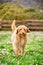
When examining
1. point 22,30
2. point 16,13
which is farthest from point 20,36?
point 16,13

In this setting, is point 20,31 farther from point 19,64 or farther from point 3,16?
point 3,16

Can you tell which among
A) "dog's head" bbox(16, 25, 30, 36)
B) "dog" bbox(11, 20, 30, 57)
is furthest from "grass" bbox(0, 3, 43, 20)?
"dog's head" bbox(16, 25, 30, 36)

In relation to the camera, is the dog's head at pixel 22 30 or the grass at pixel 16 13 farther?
the grass at pixel 16 13

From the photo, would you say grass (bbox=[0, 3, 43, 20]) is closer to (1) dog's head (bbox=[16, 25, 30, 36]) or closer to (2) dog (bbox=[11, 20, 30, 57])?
(2) dog (bbox=[11, 20, 30, 57])

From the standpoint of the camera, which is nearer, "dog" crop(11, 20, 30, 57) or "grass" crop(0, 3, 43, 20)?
"dog" crop(11, 20, 30, 57)

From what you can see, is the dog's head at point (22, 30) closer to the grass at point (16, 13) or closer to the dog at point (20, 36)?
the dog at point (20, 36)

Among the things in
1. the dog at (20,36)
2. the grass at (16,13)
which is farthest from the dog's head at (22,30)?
the grass at (16,13)

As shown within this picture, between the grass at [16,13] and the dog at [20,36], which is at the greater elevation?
the dog at [20,36]

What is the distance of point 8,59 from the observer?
7637 millimetres

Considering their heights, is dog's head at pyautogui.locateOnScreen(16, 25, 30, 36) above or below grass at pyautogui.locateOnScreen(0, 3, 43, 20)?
above

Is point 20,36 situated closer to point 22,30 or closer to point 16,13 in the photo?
point 22,30

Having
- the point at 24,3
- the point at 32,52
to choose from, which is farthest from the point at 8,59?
the point at 24,3

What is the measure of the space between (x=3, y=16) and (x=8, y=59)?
11.1m

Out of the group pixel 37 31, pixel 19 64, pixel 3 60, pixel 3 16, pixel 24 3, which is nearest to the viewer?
pixel 19 64
